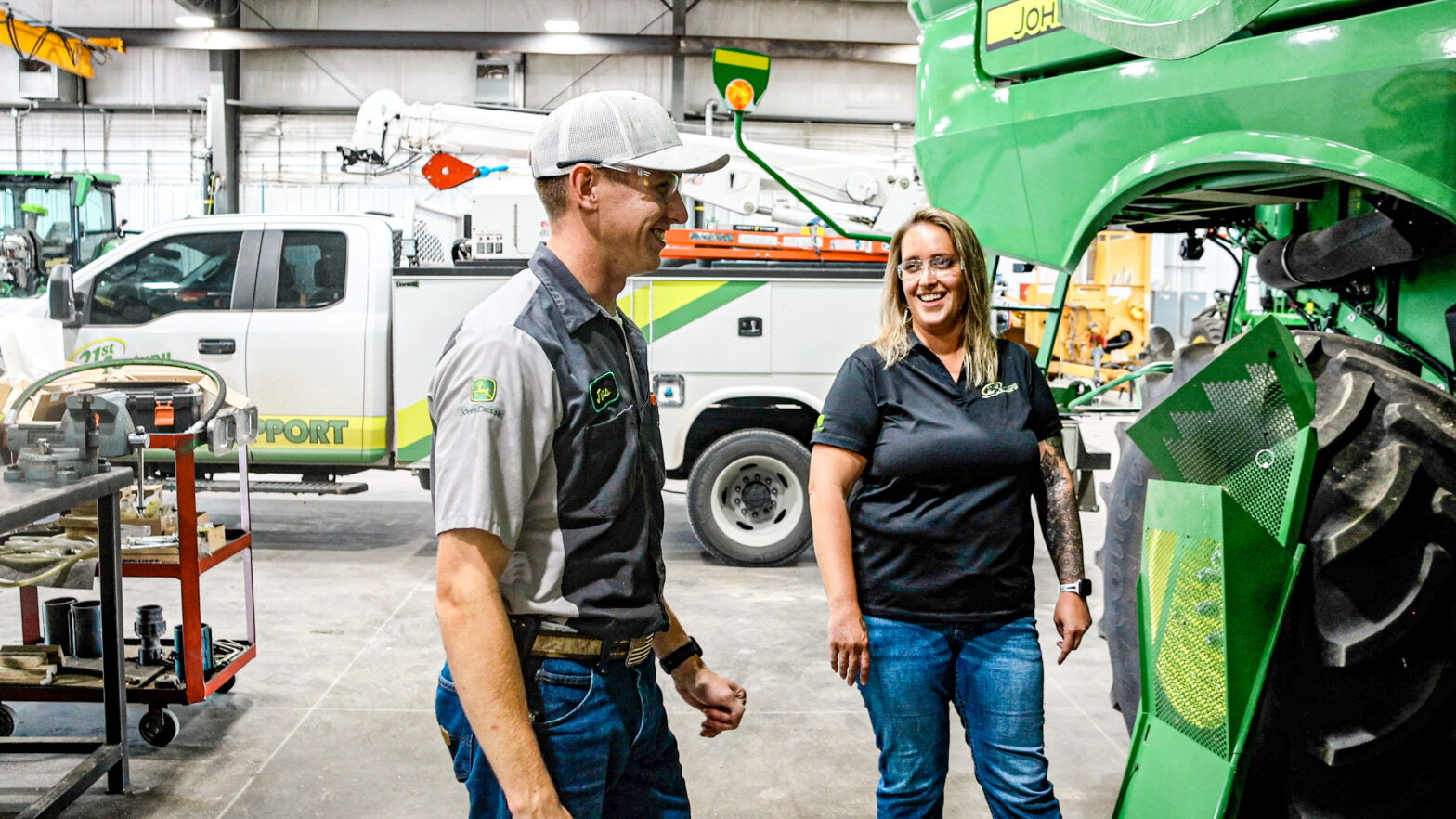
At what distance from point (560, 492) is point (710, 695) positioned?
2.16 ft

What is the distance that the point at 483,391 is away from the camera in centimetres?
155

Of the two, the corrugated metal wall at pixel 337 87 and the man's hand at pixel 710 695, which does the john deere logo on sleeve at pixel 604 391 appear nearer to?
the man's hand at pixel 710 695

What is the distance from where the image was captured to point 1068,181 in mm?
2871

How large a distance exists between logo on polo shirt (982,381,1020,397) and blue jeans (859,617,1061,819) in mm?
502

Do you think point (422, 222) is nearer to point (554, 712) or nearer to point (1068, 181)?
point (1068, 181)

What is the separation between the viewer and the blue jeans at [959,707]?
7.86ft

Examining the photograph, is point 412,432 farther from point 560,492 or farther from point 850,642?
point 560,492

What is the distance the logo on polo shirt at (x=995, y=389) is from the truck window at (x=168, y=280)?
19.8 ft

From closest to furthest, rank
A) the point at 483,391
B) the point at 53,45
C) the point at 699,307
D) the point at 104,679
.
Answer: the point at 483,391 → the point at 104,679 → the point at 699,307 → the point at 53,45

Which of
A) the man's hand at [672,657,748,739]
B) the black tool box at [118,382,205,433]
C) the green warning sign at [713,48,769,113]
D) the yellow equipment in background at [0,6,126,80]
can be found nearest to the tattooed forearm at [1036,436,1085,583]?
the man's hand at [672,657,748,739]

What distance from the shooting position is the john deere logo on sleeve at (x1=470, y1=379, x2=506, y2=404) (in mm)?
1552

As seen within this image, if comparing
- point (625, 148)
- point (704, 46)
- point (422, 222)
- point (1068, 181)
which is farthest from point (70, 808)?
point (704, 46)

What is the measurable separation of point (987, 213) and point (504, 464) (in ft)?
6.88

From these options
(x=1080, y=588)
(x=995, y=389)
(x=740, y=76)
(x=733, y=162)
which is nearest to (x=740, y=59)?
(x=740, y=76)
